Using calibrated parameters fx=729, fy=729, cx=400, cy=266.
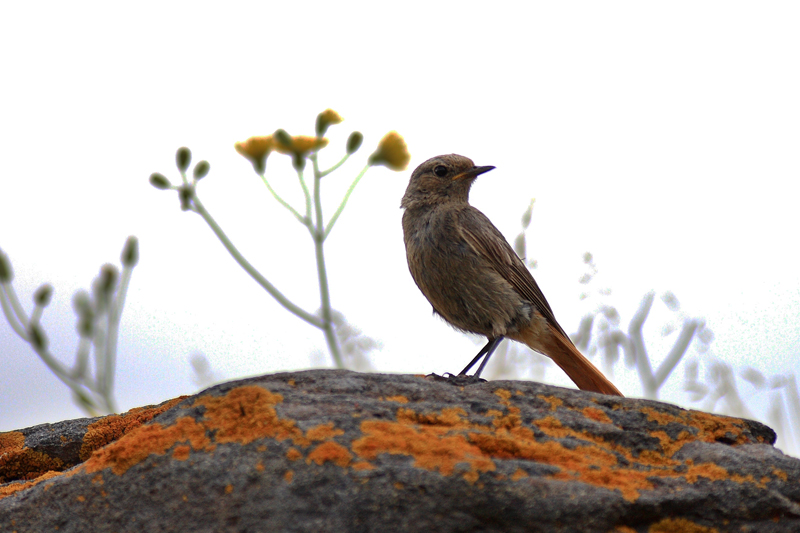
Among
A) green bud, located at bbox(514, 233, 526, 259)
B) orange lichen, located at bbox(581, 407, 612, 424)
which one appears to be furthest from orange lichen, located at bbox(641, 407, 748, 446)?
green bud, located at bbox(514, 233, 526, 259)

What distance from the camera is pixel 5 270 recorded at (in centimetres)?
509

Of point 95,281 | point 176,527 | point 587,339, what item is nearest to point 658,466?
point 176,527

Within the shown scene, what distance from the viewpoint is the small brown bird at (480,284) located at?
4.70 m

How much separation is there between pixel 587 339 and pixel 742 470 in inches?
96.9

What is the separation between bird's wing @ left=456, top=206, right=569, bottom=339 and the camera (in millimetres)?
4840

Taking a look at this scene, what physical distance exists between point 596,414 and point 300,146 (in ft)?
8.69

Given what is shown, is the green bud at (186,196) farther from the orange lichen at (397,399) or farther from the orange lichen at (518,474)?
the orange lichen at (518,474)

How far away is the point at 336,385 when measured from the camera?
117 inches

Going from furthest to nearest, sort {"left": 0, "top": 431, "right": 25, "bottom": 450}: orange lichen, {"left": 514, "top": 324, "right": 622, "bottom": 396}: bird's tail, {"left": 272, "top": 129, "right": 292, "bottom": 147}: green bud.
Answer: {"left": 514, "top": 324, "right": 622, "bottom": 396}: bird's tail
{"left": 272, "top": 129, "right": 292, "bottom": 147}: green bud
{"left": 0, "top": 431, "right": 25, "bottom": 450}: orange lichen

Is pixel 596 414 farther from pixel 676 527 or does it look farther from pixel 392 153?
pixel 392 153

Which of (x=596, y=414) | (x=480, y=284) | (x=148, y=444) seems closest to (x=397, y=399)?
(x=596, y=414)

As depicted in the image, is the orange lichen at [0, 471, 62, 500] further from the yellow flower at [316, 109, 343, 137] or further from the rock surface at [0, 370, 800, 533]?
the yellow flower at [316, 109, 343, 137]

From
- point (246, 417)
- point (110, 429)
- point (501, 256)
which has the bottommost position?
point (246, 417)

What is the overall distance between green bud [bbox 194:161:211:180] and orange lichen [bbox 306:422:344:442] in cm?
276
